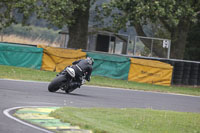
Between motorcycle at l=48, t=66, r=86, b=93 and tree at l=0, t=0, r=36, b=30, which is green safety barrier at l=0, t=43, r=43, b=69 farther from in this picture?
motorcycle at l=48, t=66, r=86, b=93

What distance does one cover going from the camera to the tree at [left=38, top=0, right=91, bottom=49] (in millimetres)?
28750

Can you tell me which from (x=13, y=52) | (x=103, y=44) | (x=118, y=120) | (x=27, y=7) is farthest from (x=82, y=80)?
(x=103, y=44)

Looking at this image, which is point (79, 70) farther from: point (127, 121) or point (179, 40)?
Result: point (179, 40)

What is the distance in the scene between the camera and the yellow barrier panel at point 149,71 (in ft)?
85.3

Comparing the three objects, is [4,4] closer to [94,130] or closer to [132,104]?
[132,104]

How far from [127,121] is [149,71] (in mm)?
16038

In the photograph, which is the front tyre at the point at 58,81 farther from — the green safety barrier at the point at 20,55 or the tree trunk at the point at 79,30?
the tree trunk at the point at 79,30

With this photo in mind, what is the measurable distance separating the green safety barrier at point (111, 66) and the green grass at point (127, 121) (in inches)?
546

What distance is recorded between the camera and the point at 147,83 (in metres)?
26.1

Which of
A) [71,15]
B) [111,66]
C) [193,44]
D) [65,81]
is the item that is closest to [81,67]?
[65,81]

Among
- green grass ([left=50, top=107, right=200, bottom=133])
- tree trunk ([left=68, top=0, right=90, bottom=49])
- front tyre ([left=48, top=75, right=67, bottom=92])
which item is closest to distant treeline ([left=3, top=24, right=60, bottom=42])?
tree trunk ([left=68, top=0, right=90, bottom=49])

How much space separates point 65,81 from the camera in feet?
48.3

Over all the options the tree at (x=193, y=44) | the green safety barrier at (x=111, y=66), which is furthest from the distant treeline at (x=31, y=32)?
the green safety barrier at (x=111, y=66)

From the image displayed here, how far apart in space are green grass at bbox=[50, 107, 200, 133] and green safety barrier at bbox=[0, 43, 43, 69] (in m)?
13.8
